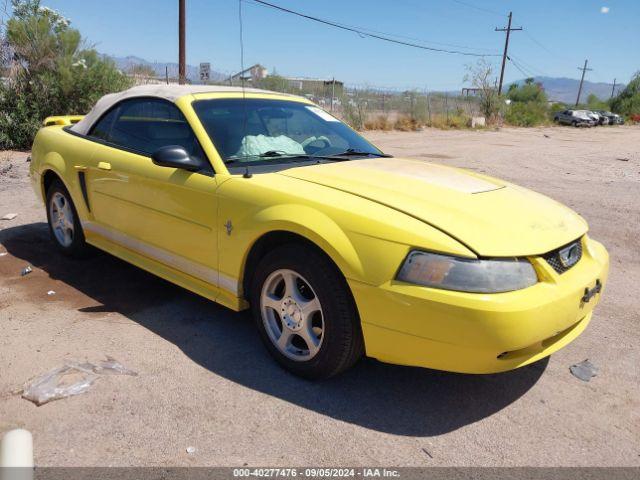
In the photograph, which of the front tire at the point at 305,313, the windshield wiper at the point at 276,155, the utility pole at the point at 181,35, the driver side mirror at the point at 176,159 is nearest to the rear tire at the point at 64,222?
the driver side mirror at the point at 176,159

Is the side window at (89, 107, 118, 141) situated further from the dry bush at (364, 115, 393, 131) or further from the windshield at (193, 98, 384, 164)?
the dry bush at (364, 115, 393, 131)

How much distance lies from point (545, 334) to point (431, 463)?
813 millimetres

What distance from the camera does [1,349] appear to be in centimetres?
332

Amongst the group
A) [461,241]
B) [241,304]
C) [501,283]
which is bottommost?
[241,304]

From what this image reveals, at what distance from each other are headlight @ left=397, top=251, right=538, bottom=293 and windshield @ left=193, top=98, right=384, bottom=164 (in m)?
1.43

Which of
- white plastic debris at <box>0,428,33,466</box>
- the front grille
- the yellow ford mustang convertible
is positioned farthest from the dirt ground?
white plastic debris at <box>0,428,33,466</box>

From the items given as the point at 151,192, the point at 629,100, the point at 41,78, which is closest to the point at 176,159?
the point at 151,192

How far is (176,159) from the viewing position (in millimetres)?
3295

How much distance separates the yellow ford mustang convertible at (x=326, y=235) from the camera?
2502 mm

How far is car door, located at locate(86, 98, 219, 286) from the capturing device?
11.1 ft

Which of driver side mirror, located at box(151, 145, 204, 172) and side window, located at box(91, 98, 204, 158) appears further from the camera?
side window, located at box(91, 98, 204, 158)

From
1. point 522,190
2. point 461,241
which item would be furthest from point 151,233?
point 522,190

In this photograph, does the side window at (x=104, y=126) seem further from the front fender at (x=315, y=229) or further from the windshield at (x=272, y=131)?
the front fender at (x=315, y=229)

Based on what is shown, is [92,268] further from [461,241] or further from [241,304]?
[461,241]
